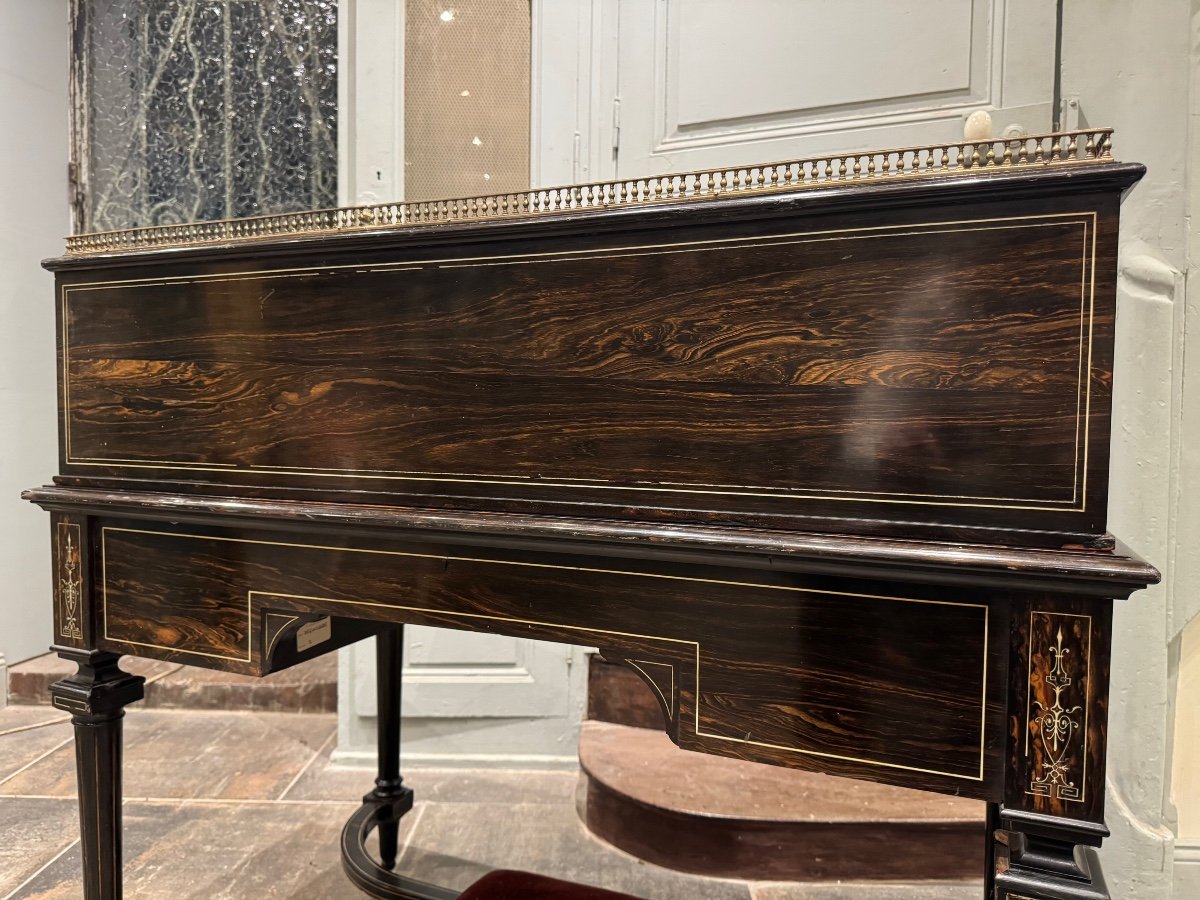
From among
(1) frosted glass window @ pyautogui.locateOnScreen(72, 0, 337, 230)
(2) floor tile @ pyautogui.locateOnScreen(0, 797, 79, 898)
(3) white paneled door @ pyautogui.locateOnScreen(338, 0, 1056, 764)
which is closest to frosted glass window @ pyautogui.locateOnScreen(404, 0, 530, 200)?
(3) white paneled door @ pyautogui.locateOnScreen(338, 0, 1056, 764)

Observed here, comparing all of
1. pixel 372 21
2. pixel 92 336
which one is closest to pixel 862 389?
pixel 92 336

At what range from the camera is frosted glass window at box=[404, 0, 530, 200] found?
2223mm

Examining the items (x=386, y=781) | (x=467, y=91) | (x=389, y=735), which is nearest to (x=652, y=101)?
(x=467, y=91)

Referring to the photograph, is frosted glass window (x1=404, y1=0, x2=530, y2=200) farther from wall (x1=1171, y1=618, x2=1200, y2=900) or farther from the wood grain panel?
wall (x1=1171, y1=618, x2=1200, y2=900)

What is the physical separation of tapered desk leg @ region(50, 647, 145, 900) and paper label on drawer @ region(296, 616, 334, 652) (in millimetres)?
298

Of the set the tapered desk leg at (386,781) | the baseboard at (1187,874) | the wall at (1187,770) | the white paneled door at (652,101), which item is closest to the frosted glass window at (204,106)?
the white paneled door at (652,101)

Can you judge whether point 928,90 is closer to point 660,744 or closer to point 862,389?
point 862,389

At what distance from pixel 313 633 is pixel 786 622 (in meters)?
0.88

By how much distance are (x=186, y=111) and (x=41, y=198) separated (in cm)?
66

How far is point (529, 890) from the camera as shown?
3.93ft

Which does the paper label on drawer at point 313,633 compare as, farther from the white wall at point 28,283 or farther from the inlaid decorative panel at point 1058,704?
the white wall at point 28,283

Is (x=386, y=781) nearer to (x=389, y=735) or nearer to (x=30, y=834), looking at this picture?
(x=389, y=735)

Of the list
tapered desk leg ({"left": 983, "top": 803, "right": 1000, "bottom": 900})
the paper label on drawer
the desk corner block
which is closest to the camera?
the desk corner block

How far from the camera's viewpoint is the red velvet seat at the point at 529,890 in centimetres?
118
